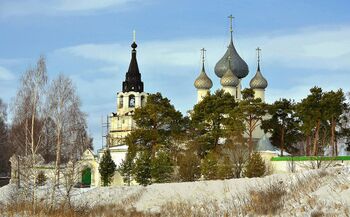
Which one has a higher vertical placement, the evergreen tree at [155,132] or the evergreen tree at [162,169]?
the evergreen tree at [155,132]

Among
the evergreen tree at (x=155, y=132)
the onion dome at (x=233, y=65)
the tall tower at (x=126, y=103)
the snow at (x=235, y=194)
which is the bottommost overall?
the snow at (x=235, y=194)

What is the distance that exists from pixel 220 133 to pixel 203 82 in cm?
1296

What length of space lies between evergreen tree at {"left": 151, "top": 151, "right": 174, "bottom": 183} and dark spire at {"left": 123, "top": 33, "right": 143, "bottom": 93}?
23.0 m

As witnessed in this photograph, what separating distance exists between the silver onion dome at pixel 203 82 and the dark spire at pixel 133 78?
946cm

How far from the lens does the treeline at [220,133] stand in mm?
38094

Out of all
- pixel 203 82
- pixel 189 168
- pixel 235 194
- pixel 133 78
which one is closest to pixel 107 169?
pixel 189 168

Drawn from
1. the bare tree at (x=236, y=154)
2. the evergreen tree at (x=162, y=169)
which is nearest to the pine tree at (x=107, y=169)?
the evergreen tree at (x=162, y=169)

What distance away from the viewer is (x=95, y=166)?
47.9 meters

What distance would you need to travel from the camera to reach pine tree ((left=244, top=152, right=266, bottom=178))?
35.7m

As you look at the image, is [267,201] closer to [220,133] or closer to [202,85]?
[220,133]

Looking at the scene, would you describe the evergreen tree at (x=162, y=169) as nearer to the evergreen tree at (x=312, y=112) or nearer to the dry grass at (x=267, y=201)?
the evergreen tree at (x=312, y=112)

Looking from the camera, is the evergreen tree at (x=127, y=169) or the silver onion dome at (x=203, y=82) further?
the silver onion dome at (x=203, y=82)

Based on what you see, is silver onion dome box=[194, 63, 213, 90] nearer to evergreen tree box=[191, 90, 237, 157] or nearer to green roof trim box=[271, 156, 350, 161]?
evergreen tree box=[191, 90, 237, 157]

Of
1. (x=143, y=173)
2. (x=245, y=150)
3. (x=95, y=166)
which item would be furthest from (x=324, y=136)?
(x=95, y=166)
